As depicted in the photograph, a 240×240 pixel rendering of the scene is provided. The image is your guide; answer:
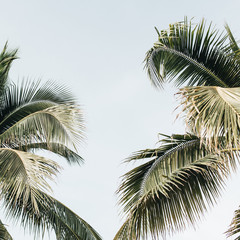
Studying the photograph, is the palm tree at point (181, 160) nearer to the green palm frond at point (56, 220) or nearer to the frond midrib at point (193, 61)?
the frond midrib at point (193, 61)

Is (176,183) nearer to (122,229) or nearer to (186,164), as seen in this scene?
(186,164)

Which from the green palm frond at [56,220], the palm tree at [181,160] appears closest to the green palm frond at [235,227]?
the palm tree at [181,160]

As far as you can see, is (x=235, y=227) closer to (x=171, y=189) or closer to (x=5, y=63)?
(x=171, y=189)

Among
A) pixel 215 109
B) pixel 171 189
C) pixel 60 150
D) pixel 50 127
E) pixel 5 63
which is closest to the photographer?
pixel 215 109

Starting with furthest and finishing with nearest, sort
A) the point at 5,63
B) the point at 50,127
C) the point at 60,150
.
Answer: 1. the point at 60,150
2. the point at 5,63
3. the point at 50,127

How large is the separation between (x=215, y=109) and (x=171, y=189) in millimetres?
1943

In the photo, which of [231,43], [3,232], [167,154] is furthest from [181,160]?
[3,232]

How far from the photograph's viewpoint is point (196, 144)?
20.6ft

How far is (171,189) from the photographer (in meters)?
5.67

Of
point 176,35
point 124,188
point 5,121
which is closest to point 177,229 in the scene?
point 124,188

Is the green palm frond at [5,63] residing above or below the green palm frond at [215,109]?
above

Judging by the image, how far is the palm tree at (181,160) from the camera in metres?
5.59

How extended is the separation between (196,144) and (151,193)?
112 cm

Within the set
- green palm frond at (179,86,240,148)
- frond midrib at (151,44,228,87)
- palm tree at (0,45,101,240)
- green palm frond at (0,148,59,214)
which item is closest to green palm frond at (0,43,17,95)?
palm tree at (0,45,101,240)
